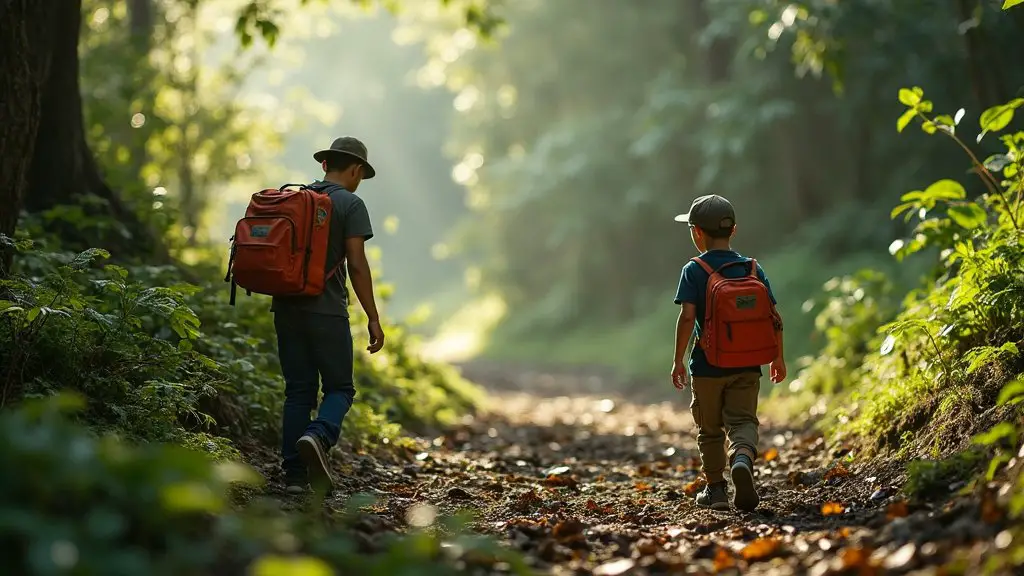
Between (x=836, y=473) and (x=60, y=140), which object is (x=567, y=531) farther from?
(x=60, y=140)

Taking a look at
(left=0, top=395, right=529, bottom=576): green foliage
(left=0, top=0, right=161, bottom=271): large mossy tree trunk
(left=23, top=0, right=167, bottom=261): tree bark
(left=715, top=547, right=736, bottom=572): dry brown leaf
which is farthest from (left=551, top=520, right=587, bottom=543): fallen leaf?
(left=23, top=0, right=167, bottom=261): tree bark

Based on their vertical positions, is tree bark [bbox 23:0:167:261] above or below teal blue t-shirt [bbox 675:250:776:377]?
above

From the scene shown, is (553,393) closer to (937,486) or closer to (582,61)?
(937,486)

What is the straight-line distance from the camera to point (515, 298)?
3170cm

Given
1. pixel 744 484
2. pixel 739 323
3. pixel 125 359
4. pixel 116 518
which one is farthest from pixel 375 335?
pixel 116 518

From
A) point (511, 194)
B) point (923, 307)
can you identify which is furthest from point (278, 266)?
point (511, 194)

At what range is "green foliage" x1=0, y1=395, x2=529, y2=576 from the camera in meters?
2.32

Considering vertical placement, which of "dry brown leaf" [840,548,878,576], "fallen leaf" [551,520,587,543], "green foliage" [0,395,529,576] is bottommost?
"green foliage" [0,395,529,576]

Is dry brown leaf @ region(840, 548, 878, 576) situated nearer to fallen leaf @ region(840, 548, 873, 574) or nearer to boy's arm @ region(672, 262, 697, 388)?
fallen leaf @ region(840, 548, 873, 574)

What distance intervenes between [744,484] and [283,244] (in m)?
2.71

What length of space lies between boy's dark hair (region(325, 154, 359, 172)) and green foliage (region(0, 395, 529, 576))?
297 cm

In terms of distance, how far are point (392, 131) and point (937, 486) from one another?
246ft

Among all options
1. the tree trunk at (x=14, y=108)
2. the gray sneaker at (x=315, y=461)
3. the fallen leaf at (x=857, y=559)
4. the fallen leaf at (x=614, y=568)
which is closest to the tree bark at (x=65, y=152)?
the tree trunk at (x=14, y=108)

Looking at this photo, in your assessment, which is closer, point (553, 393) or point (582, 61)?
point (553, 393)
